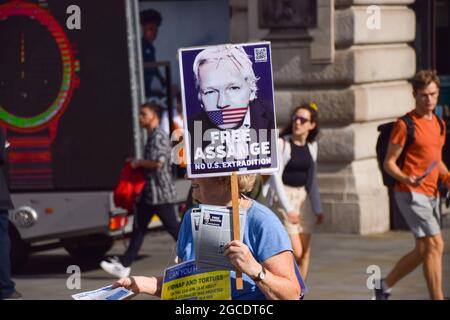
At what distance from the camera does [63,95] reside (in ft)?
39.5

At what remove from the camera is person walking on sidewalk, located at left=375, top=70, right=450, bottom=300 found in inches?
358

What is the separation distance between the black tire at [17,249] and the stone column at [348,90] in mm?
3491

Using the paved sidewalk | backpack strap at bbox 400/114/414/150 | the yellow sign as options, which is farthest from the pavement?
the yellow sign

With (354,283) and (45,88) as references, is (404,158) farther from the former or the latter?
(45,88)

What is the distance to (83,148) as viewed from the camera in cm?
1214

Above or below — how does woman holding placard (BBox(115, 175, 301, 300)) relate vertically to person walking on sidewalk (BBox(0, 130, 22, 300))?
above

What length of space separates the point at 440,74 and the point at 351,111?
195 centimetres

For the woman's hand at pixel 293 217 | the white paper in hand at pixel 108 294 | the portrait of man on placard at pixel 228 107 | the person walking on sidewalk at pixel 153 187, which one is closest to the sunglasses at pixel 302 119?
the woman's hand at pixel 293 217

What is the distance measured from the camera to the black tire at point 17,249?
12031 millimetres

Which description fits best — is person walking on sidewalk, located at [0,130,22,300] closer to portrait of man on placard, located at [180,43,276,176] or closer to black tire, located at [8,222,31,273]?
black tire, located at [8,222,31,273]

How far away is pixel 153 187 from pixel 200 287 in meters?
7.31

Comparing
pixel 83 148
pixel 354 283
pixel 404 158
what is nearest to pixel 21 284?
pixel 83 148

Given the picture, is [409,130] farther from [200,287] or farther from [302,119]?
[200,287]

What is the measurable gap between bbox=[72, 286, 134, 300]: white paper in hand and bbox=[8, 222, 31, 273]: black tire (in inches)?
298
